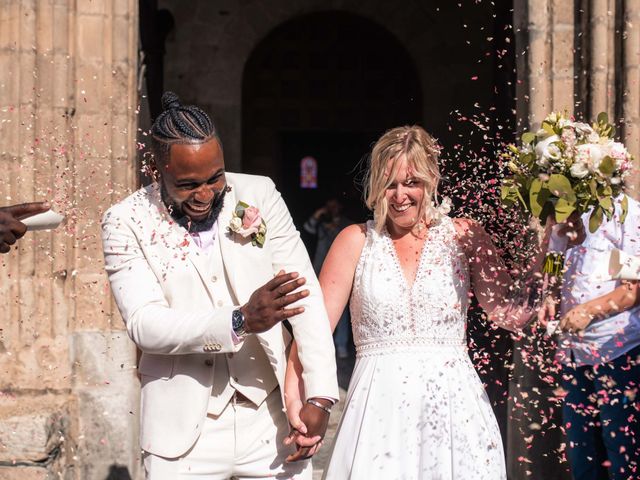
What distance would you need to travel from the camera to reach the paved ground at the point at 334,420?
6.38m

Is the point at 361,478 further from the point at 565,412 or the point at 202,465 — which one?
the point at 565,412

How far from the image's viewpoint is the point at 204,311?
315 centimetres

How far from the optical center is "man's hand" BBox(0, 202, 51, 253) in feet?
11.4

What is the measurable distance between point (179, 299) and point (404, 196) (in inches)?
41.3

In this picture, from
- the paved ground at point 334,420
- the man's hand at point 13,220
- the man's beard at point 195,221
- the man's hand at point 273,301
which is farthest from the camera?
the paved ground at point 334,420

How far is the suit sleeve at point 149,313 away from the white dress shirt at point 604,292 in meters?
2.20

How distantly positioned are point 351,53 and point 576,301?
8.03m

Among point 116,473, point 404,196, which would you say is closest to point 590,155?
point 404,196

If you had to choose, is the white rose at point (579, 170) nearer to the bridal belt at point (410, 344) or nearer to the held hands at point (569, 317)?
the held hands at point (569, 317)

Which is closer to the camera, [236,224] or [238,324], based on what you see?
[238,324]

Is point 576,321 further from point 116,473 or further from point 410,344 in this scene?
point 116,473

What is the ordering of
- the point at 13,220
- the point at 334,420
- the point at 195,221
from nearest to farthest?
the point at 195,221 < the point at 13,220 < the point at 334,420

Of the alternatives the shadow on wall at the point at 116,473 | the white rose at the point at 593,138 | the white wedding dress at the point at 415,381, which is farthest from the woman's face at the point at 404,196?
Answer: the shadow on wall at the point at 116,473

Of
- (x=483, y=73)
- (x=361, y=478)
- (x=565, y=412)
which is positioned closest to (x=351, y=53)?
(x=483, y=73)
